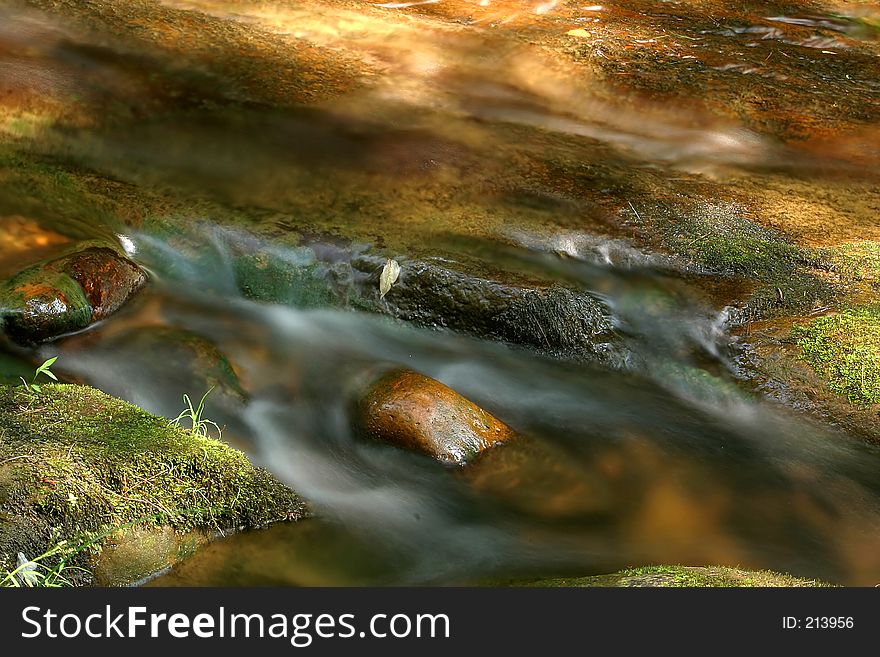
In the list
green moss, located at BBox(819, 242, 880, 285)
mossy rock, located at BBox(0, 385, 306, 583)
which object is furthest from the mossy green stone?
green moss, located at BBox(819, 242, 880, 285)

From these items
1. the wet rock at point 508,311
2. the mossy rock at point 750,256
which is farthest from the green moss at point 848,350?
the wet rock at point 508,311

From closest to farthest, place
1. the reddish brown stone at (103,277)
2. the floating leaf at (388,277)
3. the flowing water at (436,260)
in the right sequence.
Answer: the flowing water at (436,260) < the reddish brown stone at (103,277) < the floating leaf at (388,277)

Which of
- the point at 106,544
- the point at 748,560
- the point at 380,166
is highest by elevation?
the point at 380,166

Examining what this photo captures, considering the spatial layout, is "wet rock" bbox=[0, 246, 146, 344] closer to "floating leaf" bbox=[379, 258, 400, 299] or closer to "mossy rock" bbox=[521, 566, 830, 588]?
"floating leaf" bbox=[379, 258, 400, 299]

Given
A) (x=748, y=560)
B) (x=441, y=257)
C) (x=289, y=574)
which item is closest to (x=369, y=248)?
(x=441, y=257)

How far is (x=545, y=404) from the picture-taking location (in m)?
4.84

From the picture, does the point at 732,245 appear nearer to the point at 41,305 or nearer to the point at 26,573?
the point at 41,305

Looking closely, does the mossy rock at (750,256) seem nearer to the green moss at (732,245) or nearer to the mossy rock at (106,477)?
the green moss at (732,245)

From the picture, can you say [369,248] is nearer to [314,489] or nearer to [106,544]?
[314,489]

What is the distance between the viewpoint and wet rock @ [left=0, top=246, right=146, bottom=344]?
4.78m

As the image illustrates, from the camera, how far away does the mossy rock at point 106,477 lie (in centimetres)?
329

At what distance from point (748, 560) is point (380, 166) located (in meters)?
3.69

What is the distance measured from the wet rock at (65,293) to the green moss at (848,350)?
3760 millimetres

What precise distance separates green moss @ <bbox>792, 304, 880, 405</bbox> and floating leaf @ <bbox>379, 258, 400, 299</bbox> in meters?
2.22
